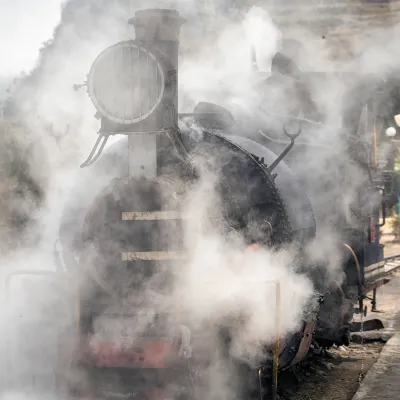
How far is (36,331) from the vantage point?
504 centimetres

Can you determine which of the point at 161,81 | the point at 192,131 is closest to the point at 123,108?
the point at 161,81

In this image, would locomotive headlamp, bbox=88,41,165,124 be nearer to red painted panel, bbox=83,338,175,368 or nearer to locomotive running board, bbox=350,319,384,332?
red painted panel, bbox=83,338,175,368

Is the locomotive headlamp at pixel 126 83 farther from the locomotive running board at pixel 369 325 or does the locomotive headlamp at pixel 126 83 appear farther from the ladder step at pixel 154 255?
the locomotive running board at pixel 369 325

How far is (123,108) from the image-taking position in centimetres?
412

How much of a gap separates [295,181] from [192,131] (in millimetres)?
986

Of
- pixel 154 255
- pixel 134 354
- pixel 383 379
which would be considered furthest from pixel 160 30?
pixel 383 379

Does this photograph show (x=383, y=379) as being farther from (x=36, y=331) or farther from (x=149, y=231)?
(x=36, y=331)

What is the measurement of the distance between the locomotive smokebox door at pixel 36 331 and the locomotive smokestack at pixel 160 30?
1799 millimetres

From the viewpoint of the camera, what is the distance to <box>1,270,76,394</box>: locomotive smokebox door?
484cm

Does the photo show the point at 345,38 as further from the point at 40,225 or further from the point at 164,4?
the point at 40,225

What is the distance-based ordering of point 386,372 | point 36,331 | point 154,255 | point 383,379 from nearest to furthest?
point 154,255
point 36,331
point 383,379
point 386,372

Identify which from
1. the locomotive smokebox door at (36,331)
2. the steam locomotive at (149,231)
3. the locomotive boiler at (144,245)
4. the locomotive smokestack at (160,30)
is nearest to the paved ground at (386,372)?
the steam locomotive at (149,231)

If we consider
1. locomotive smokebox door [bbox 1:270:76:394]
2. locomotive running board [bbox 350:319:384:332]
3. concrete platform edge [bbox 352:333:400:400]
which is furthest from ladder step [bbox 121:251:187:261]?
A: locomotive running board [bbox 350:319:384:332]

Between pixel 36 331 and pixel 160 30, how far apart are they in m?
2.51
